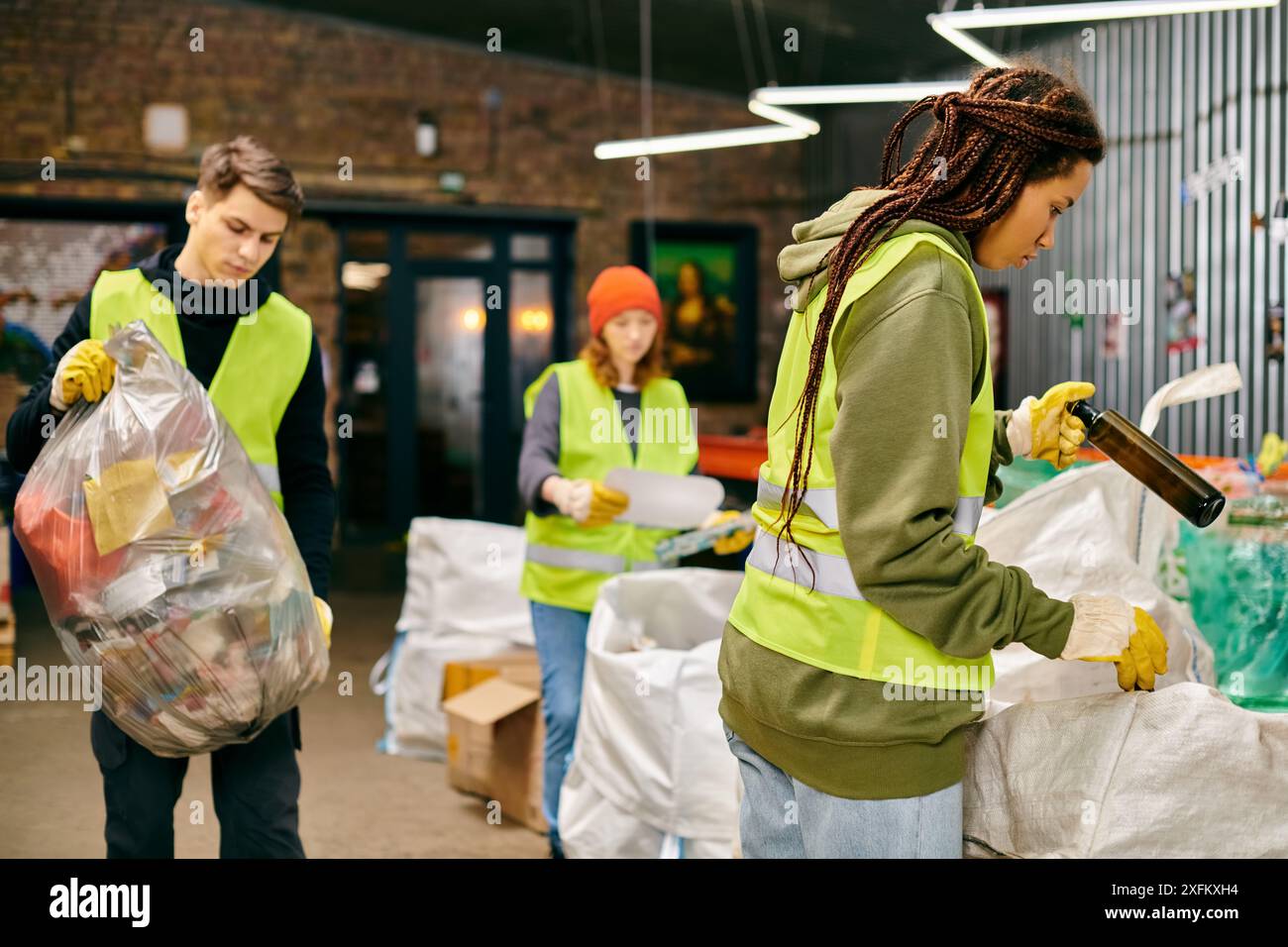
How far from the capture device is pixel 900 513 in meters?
1.17

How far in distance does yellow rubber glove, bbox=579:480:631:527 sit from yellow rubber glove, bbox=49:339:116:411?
1.16 meters

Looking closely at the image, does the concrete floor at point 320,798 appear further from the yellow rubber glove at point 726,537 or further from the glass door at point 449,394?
the glass door at point 449,394

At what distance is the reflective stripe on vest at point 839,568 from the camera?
49.3 inches

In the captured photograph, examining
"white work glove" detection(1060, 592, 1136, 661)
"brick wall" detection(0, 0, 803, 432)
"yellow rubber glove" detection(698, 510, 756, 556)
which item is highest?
"brick wall" detection(0, 0, 803, 432)

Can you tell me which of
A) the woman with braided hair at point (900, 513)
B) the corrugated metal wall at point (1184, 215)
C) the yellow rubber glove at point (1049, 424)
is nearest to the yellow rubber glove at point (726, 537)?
the yellow rubber glove at point (1049, 424)

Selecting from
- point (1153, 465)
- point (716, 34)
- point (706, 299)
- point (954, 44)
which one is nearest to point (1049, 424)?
point (1153, 465)

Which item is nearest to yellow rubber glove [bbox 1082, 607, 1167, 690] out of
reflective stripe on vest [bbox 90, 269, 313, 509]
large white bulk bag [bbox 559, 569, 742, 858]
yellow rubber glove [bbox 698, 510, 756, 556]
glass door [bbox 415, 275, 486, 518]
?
large white bulk bag [bbox 559, 569, 742, 858]

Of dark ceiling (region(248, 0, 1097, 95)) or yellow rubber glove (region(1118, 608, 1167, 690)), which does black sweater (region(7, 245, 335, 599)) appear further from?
dark ceiling (region(248, 0, 1097, 95))

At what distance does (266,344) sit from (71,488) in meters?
0.41

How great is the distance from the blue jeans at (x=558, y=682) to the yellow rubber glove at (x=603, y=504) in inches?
10.8

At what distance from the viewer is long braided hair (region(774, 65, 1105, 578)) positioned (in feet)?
4.07

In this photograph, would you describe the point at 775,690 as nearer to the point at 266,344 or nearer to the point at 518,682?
the point at 266,344
